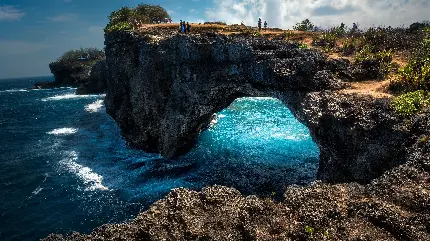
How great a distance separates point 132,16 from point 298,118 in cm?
3329

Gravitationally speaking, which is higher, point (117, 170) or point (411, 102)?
point (411, 102)

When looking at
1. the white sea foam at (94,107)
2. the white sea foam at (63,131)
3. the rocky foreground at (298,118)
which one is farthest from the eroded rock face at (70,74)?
the rocky foreground at (298,118)

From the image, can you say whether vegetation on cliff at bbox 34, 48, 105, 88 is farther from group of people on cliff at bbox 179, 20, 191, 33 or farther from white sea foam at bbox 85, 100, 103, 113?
group of people on cliff at bbox 179, 20, 191, 33

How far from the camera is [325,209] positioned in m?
9.34

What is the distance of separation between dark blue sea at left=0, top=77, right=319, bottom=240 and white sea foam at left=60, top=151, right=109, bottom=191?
0.10 m

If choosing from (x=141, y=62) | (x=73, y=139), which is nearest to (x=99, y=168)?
(x=141, y=62)

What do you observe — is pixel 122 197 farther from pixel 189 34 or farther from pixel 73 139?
pixel 73 139

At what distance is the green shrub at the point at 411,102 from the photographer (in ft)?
54.3

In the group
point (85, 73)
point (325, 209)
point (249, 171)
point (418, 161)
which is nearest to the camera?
point (325, 209)

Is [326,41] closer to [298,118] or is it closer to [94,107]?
[298,118]

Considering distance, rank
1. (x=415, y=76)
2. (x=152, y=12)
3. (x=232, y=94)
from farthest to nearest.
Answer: (x=152, y=12) → (x=232, y=94) → (x=415, y=76)

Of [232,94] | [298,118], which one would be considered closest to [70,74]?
[232,94]

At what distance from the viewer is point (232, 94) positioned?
31.1 m

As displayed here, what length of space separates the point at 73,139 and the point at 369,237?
4555cm
